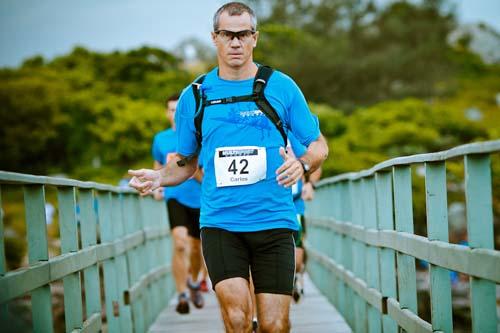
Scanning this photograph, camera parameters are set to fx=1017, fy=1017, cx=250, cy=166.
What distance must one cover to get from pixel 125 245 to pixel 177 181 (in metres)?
2.90

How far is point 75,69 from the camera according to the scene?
211ft

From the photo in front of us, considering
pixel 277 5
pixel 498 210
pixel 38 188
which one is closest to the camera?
pixel 38 188

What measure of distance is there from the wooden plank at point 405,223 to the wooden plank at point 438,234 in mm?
859

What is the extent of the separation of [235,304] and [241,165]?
707 millimetres

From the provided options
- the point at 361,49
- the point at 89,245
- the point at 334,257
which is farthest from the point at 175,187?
the point at 361,49

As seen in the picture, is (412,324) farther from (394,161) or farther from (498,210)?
(498,210)

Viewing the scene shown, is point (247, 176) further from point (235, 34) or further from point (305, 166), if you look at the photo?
point (235, 34)

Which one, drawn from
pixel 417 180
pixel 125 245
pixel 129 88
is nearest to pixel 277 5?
pixel 129 88

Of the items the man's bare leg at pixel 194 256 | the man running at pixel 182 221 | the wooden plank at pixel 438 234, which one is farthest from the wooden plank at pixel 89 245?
the man's bare leg at pixel 194 256

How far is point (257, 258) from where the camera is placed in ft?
17.4

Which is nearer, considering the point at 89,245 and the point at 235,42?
the point at 235,42

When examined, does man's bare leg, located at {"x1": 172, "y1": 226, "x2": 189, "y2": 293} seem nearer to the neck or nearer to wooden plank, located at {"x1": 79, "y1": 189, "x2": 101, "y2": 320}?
wooden plank, located at {"x1": 79, "y1": 189, "x2": 101, "y2": 320}

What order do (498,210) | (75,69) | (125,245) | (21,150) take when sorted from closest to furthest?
(125,245) < (498,210) < (21,150) < (75,69)

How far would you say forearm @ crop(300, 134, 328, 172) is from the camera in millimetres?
5254
